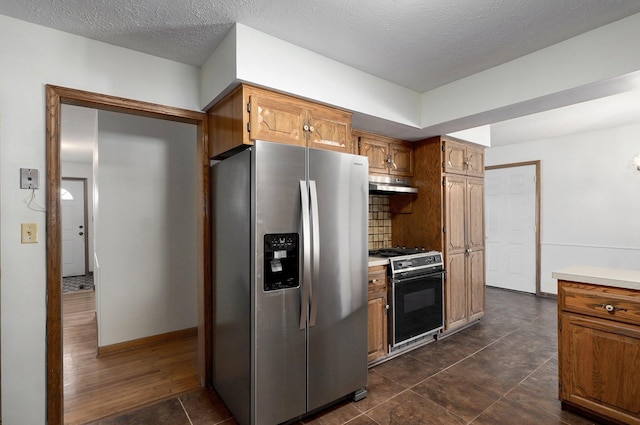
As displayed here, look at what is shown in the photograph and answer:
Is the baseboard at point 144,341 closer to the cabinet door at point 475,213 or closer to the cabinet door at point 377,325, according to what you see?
the cabinet door at point 377,325

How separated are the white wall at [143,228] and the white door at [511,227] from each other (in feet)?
16.7

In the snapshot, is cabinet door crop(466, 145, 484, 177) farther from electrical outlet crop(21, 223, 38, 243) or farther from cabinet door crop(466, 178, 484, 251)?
electrical outlet crop(21, 223, 38, 243)

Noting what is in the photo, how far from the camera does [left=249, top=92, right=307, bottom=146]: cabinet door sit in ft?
6.94

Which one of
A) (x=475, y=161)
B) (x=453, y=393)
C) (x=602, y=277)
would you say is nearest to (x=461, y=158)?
(x=475, y=161)

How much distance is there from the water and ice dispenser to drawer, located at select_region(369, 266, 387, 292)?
3.09 feet

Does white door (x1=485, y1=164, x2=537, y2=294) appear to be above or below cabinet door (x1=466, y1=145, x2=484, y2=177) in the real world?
below

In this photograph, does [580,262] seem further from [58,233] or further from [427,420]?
[58,233]

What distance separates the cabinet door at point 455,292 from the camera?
11.6 ft

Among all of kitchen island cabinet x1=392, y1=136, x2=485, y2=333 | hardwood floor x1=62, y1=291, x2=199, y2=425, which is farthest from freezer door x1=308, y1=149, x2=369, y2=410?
kitchen island cabinet x1=392, y1=136, x2=485, y2=333

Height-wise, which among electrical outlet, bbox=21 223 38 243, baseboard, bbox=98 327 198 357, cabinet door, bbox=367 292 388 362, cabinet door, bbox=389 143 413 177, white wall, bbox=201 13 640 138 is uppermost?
white wall, bbox=201 13 640 138

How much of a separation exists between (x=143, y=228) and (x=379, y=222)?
106 inches

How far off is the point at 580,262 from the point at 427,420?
4.15 metres

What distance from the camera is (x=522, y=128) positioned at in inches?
175

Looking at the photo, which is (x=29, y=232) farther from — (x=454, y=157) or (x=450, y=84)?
(x=454, y=157)
